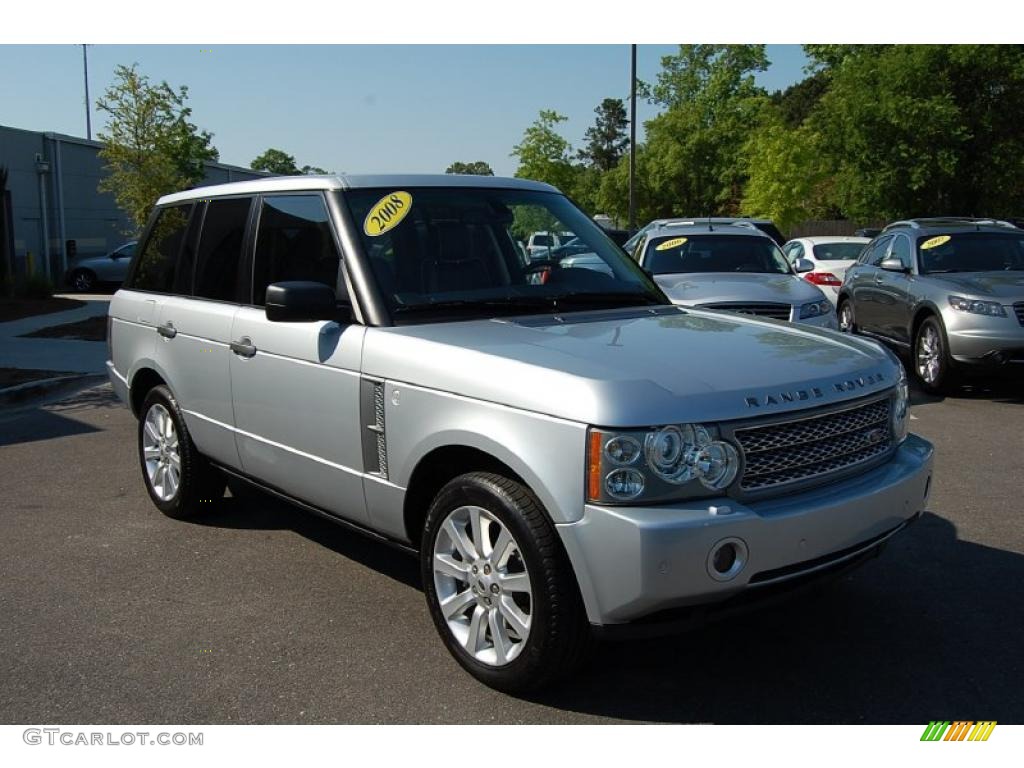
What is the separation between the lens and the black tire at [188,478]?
570 cm

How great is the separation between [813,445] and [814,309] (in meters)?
5.84

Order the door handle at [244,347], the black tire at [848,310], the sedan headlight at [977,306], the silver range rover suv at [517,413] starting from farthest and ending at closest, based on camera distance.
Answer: the black tire at [848,310] → the sedan headlight at [977,306] → the door handle at [244,347] → the silver range rover suv at [517,413]

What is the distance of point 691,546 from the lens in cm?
317

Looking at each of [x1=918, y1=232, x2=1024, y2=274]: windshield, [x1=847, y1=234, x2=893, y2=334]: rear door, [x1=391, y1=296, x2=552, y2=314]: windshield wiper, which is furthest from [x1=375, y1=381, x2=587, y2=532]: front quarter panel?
[x1=847, y1=234, x2=893, y2=334]: rear door

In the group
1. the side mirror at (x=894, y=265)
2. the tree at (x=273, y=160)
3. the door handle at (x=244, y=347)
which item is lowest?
the door handle at (x=244, y=347)

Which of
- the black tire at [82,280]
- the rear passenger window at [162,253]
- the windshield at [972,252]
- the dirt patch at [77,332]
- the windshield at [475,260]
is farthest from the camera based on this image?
the black tire at [82,280]

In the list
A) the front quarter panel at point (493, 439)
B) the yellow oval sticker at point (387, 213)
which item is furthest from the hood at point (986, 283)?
the front quarter panel at point (493, 439)

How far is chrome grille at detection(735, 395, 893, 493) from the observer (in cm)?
343

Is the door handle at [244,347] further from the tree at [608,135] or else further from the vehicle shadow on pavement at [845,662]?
the tree at [608,135]

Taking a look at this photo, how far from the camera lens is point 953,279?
33.7ft

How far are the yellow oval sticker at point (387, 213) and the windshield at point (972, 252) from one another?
7767 mm

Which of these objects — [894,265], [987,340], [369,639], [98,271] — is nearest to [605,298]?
[369,639]

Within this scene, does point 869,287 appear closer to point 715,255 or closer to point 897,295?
point 897,295

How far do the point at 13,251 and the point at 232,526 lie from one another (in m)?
22.5
